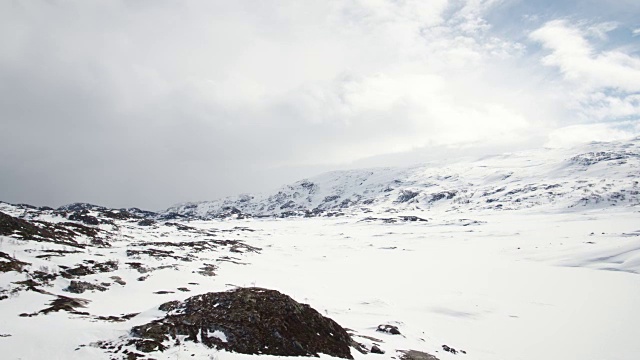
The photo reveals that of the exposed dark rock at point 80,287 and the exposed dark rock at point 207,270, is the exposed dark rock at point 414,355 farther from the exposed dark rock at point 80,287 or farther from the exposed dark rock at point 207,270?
the exposed dark rock at point 207,270

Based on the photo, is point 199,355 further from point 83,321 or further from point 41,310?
point 41,310

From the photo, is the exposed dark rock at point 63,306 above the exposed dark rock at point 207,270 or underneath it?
above

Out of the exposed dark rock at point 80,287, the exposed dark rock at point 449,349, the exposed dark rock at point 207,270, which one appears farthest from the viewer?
the exposed dark rock at point 207,270

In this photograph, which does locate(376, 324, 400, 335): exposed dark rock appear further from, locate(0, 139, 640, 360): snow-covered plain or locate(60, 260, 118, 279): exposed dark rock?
locate(60, 260, 118, 279): exposed dark rock

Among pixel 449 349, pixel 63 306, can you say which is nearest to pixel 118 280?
pixel 63 306

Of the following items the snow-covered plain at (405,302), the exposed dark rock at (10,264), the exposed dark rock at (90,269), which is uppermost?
the exposed dark rock at (10,264)

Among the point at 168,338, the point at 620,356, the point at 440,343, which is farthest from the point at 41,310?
the point at 620,356

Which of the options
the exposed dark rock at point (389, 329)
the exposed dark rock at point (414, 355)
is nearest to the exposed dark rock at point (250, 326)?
the exposed dark rock at point (414, 355)

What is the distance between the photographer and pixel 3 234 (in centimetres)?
3447

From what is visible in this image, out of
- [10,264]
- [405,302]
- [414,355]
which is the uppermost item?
[10,264]

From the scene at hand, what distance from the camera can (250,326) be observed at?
45.8 ft

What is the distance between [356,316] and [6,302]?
21.5 metres

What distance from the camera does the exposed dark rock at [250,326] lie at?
42.3 feet

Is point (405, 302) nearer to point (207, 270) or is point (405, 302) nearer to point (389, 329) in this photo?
point (389, 329)
